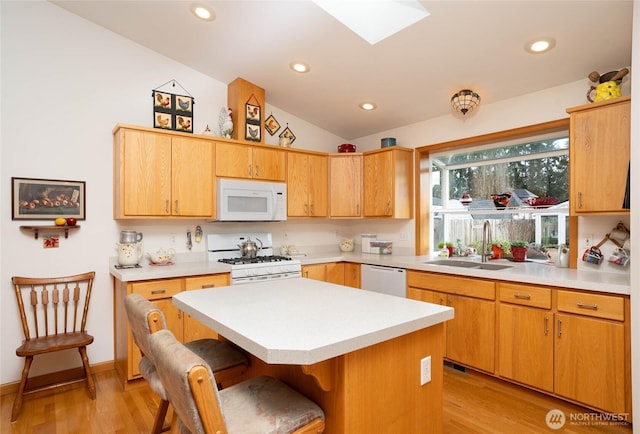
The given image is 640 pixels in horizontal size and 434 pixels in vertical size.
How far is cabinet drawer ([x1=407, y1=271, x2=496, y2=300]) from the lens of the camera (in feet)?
9.09

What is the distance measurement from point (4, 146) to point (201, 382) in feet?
9.81

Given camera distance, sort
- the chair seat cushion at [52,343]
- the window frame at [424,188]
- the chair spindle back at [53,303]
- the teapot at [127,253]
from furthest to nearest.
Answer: the window frame at [424,188], the teapot at [127,253], the chair spindle back at [53,303], the chair seat cushion at [52,343]

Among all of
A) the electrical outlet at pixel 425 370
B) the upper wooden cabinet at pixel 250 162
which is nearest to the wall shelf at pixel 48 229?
the upper wooden cabinet at pixel 250 162

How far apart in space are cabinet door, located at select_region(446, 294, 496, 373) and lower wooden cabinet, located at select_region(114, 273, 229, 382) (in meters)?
2.07

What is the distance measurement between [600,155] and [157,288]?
11.4 feet

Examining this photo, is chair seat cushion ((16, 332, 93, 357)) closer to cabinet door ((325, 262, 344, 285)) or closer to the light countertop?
the light countertop

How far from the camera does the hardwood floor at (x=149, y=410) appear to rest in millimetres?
2186

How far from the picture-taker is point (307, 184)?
4090 mm

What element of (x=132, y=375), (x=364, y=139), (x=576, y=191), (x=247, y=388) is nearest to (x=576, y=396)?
(x=576, y=191)

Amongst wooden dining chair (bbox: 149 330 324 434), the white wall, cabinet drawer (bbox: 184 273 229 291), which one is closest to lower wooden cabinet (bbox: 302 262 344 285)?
cabinet drawer (bbox: 184 273 229 291)

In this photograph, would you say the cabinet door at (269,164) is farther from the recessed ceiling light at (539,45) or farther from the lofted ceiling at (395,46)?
the recessed ceiling light at (539,45)

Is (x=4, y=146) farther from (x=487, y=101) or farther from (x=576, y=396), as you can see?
(x=576, y=396)

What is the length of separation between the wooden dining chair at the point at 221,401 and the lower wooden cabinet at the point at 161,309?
166 cm

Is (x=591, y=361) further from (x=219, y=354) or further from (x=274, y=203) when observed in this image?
(x=274, y=203)
